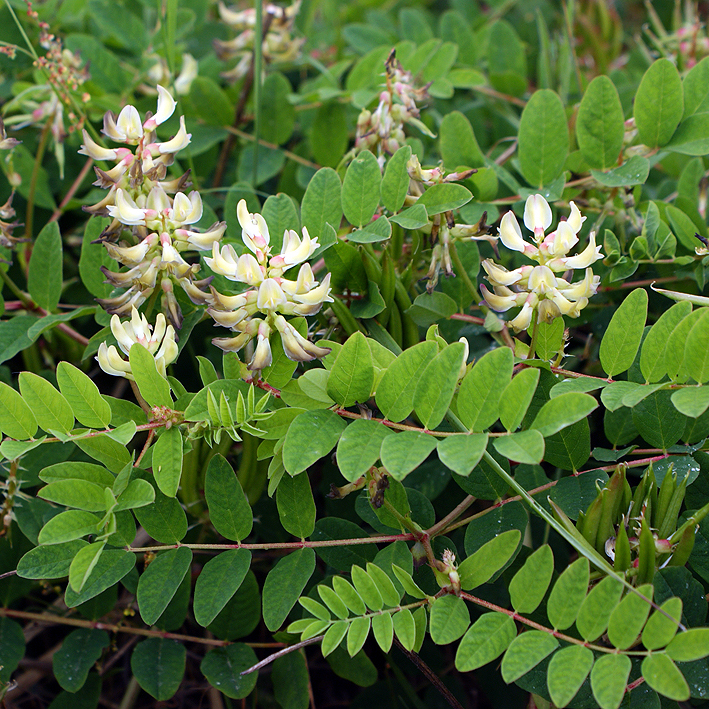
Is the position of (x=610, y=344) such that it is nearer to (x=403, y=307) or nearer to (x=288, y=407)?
(x=403, y=307)

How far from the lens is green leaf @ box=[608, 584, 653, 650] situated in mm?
731

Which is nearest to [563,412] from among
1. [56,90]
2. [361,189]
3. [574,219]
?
[574,219]

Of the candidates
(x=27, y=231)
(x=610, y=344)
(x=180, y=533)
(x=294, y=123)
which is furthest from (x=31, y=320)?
(x=610, y=344)

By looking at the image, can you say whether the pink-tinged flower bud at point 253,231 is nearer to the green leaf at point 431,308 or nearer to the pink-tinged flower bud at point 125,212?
the pink-tinged flower bud at point 125,212

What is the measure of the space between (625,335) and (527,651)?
0.43 m

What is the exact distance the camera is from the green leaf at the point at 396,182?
1.02 metres

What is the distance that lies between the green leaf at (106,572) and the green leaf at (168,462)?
5.6 inches

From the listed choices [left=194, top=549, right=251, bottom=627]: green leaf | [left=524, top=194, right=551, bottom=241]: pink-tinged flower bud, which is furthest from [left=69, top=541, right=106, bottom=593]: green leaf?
[left=524, top=194, right=551, bottom=241]: pink-tinged flower bud

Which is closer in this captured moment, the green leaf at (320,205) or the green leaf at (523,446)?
the green leaf at (523,446)

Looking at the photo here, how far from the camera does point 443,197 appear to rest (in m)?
0.99

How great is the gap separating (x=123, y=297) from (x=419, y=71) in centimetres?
97

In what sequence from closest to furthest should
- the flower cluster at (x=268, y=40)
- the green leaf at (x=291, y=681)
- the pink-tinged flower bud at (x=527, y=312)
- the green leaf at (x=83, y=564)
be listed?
the green leaf at (x=83, y=564)
the pink-tinged flower bud at (x=527, y=312)
the green leaf at (x=291, y=681)
the flower cluster at (x=268, y=40)

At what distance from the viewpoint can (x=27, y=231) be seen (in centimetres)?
134

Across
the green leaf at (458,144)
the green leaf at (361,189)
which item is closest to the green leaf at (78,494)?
the green leaf at (361,189)
